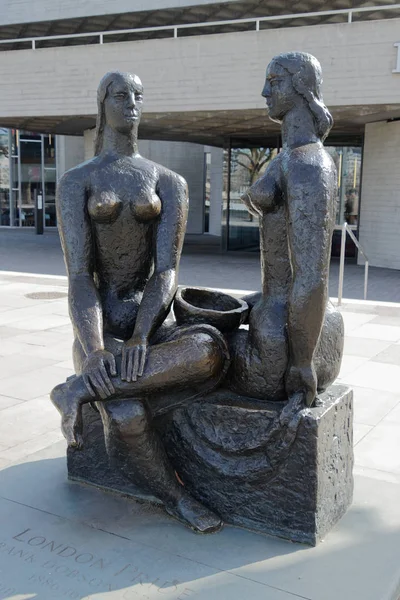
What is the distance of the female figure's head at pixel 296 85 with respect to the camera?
2.98 m

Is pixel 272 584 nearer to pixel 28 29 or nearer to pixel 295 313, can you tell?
pixel 295 313

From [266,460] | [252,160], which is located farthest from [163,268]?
[252,160]

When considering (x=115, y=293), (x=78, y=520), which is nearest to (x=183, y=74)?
(x=115, y=293)

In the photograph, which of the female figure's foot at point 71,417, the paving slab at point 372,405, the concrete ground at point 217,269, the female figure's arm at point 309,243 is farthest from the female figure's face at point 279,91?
the concrete ground at point 217,269

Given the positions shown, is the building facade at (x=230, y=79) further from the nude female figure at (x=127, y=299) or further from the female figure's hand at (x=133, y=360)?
the female figure's hand at (x=133, y=360)

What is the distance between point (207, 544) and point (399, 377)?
148 inches

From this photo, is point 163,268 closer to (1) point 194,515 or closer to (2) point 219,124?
(1) point 194,515

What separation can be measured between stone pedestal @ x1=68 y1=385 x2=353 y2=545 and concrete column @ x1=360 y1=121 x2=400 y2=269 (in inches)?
497

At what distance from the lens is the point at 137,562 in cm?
280

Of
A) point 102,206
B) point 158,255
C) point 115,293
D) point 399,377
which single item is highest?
point 102,206

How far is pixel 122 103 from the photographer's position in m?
Result: 3.35

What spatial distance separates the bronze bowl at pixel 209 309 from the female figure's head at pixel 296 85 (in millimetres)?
1010

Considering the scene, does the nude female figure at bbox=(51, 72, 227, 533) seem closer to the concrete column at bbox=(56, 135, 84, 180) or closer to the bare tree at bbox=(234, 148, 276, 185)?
the bare tree at bbox=(234, 148, 276, 185)

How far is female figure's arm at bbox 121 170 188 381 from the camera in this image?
309 cm
